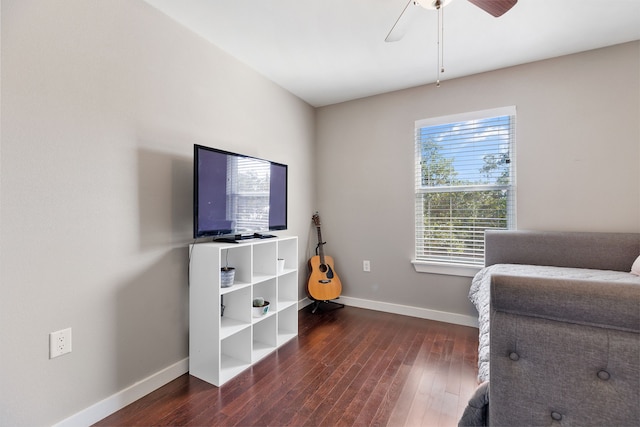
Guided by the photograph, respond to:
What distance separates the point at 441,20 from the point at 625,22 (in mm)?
1270

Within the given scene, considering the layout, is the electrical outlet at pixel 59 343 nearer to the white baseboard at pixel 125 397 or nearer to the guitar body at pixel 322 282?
the white baseboard at pixel 125 397

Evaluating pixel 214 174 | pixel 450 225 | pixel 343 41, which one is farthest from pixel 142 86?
pixel 450 225

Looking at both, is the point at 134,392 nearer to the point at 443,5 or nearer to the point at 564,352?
the point at 564,352

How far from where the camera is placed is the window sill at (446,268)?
264 cm

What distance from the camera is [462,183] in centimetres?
272

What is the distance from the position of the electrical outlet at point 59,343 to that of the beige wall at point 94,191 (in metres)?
0.02

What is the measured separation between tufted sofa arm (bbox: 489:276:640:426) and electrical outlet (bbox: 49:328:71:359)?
6.02 feet

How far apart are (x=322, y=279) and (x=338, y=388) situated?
1.39 metres

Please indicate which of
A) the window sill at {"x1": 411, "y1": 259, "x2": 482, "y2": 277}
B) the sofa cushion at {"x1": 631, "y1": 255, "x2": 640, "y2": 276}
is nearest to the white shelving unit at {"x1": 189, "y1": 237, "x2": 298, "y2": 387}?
the window sill at {"x1": 411, "y1": 259, "x2": 482, "y2": 277}

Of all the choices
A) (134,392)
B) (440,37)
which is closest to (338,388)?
(134,392)

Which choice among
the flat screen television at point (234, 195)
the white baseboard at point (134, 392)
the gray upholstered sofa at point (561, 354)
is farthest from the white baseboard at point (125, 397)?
the gray upholstered sofa at point (561, 354)

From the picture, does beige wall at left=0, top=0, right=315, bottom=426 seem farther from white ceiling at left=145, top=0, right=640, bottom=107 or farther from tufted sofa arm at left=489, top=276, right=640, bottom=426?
tufted sofa arm at left=489, top=276, right=640, bottom=426

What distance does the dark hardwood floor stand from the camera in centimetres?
148

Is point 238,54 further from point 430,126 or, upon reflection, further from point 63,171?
point 430,126
